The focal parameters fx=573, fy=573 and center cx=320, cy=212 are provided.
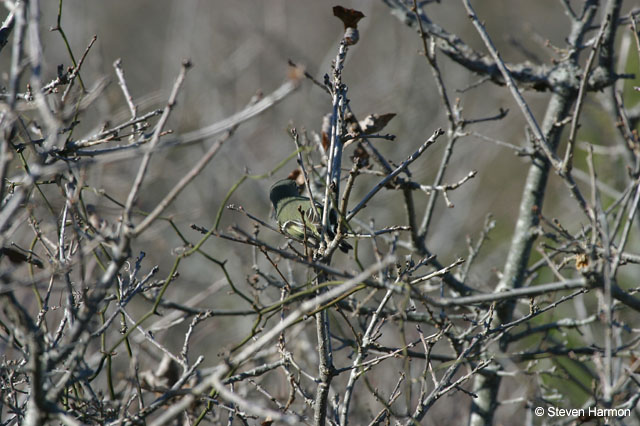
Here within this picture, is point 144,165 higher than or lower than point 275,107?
lower

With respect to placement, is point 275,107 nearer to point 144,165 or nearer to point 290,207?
point 290,207

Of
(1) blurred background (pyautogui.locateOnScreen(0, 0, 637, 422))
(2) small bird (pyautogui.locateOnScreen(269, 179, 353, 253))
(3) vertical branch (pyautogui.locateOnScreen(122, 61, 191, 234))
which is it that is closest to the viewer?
(3) vertical branch (pyautogui.locateOnScreen(122, 61, 191, 234))

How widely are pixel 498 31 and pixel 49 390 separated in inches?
563

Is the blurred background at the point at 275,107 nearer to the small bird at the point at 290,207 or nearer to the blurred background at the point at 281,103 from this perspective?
the blurred background at the point at 281,103

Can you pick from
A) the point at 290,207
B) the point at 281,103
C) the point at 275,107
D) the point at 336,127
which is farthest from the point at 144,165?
the point at 281,103

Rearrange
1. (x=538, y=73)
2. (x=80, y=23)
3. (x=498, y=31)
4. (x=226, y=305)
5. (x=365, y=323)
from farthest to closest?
(x=498, y=31) → (x=226, y=305) → (x=80, y=23) → (x=538, y=73) → (x=365, y=323)

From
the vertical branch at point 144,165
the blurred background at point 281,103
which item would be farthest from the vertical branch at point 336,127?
the blurred background at point 281,103

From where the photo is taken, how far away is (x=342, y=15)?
255 centimetres

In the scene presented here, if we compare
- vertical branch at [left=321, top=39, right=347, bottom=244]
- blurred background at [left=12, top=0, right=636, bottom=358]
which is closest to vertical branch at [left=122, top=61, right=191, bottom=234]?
vertical branch at [left=321, top=39, right=347, bottom=244]

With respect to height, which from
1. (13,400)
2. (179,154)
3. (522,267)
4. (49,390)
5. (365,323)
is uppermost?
(179,154)

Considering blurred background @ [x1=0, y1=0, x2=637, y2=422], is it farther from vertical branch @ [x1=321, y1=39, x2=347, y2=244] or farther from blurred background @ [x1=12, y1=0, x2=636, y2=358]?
vertical branch @ [x1=321, y1=39, x2=347, y2=244]

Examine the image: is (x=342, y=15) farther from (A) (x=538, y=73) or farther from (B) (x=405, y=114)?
(B) (x=405, y=114)

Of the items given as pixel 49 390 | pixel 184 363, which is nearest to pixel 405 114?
pixel 184 363

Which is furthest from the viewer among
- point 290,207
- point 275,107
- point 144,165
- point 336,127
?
point 275,107
